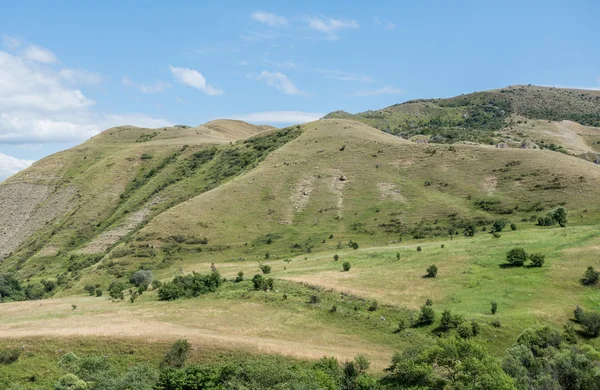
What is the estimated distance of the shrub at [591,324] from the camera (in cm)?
4684

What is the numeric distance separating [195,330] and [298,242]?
171 ft

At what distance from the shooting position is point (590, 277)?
55.6 m

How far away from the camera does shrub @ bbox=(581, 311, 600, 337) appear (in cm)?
4684

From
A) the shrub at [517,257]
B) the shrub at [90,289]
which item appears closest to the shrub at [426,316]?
the shrub at [517,257]

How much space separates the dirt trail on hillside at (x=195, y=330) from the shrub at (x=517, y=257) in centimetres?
2696

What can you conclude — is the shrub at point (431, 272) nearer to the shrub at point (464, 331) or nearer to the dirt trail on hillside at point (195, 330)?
the shrub at point (464, 331)

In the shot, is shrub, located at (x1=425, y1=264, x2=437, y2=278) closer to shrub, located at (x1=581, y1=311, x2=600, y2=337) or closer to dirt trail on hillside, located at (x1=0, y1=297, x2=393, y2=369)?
shrub, located at (x1=581, y1=311, x2=600, y2=337)

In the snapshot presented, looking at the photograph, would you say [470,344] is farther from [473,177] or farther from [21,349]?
[473,177]

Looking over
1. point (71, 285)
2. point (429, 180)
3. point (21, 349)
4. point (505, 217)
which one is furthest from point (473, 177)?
point (21, 349)

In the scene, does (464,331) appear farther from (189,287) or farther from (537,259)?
(189,287)

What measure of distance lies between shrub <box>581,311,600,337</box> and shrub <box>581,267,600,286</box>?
28.0 feet

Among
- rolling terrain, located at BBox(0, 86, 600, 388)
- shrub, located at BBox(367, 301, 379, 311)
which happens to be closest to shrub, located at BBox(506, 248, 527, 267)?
rolling terrain, located at BBox(0, 86, 600, 388)

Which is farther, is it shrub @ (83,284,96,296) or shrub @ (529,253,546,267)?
shrub @ (83,284,96,296)

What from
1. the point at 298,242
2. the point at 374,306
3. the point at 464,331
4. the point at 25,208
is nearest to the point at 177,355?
the point at 374,306
